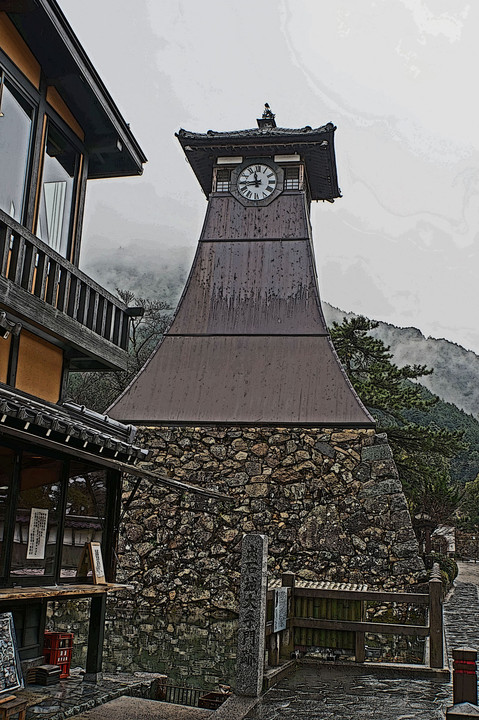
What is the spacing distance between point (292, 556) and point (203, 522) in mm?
1840

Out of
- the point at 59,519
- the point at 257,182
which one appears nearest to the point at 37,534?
the point at 59,519

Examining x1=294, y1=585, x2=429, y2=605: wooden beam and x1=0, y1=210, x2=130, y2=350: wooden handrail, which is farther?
x1=294, y1=585, x2=429, y2=605: wooden beam

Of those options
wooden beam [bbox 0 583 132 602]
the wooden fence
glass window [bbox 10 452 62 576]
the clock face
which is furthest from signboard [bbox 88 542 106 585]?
the clock face

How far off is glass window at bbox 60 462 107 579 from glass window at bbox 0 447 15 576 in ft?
2.86

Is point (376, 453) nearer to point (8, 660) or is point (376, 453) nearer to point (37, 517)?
point (37, 517)

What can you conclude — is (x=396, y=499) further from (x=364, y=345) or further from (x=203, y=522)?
(x=364, y=345)

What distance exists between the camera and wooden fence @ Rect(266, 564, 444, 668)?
819cm

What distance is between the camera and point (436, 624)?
8062 mm

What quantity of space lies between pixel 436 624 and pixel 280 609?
1809 millimetres

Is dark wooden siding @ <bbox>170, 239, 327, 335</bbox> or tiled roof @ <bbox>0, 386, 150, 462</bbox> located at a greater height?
dark wooden siding @ <bbox>170, 239, 327, 335</bbox>

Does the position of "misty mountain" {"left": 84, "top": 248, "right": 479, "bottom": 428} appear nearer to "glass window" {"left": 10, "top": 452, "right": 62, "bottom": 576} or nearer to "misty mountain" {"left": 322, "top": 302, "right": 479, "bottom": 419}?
"misty mountain" {"left": 322, "top": 302, "right": 479, "bottom": 419}

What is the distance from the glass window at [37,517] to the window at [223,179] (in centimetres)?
1103

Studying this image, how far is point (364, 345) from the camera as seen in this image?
62.4 ft

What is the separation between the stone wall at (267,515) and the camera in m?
12.7
